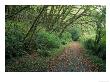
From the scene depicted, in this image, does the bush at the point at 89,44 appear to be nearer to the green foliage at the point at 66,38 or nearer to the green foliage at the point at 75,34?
the green foliage at the point at 75,34

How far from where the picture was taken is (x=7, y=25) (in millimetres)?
8148

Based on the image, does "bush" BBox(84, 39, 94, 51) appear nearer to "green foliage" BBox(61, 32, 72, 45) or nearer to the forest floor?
the forest floor

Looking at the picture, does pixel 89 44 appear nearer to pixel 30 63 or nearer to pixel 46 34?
pixel 46 34

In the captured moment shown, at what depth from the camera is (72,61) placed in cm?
819

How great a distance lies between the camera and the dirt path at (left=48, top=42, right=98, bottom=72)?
26.6 feet

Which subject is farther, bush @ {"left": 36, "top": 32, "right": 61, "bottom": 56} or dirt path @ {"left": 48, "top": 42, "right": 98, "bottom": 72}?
bush @ {"left": 36, "top": 32, "right": 61, "bottom": 56}

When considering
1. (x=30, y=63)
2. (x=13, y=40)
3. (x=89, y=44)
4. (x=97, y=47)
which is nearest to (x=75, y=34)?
(x=89, y=44)

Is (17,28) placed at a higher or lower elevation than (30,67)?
higher

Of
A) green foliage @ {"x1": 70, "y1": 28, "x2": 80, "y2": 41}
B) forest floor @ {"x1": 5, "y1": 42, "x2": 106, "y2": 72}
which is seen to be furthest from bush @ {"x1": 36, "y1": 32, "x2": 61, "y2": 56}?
green foliage @ {"x1": 70, "y1": 28, "x2": 80, "y2": 41}

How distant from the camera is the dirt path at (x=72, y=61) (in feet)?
26.6

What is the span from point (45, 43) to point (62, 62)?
→ 42 cm
